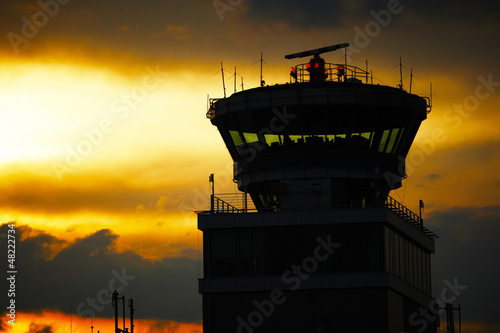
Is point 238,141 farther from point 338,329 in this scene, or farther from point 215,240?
point 338,329

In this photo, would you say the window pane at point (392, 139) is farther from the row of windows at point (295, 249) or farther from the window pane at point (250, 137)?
the window pane at point (250, 137)

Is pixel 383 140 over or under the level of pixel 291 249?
over

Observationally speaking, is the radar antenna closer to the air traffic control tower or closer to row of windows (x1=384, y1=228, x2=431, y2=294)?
the air traffic control tower

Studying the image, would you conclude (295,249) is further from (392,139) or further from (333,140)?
(392,139)

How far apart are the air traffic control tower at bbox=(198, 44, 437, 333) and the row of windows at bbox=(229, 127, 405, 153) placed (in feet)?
0.25

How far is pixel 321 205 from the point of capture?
102 metres

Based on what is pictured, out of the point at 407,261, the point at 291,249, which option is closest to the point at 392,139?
the point at 407,261

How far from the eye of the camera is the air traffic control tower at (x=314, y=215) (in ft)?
325

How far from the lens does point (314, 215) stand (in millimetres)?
100125

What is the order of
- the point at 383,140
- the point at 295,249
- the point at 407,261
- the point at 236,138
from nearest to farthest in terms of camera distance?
1. the point at 295,249
2. the point at 383,140
3. the point at 236,138
4. the point at 407,261

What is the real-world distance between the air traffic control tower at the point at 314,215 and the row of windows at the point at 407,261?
0.17m

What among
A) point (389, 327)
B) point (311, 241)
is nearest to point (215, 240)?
point (311, 241)

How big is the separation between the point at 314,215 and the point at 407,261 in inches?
434

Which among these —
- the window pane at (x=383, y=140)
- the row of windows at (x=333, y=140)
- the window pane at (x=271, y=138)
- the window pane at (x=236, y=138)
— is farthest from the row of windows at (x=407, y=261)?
the window pane at (x=236, y=138)
